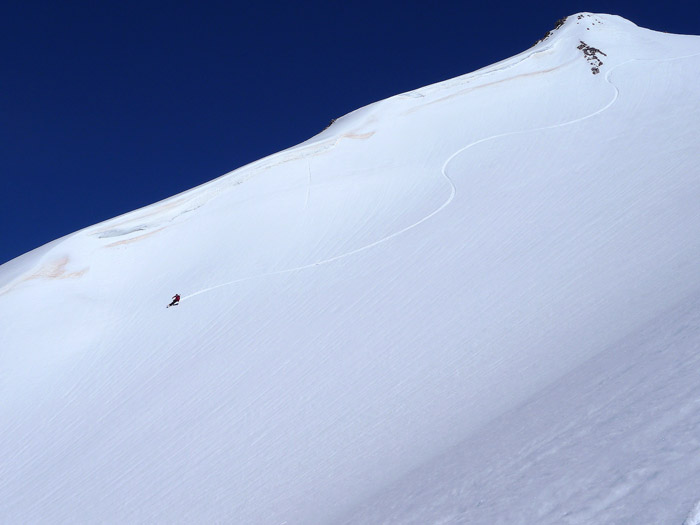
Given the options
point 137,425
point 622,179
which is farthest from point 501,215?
point 137,425

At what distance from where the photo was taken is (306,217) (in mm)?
12922

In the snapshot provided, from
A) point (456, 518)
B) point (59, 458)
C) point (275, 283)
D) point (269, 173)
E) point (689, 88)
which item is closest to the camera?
point (456, 518)

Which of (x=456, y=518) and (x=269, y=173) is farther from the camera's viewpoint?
(x=269, y=173)

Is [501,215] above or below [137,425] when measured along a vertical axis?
above

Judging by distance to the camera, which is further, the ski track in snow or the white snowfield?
the ski track in snow

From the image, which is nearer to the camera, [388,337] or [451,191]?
[388,337]

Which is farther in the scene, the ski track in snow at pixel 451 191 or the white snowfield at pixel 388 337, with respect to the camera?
the ski track in snow at pixel 451 191

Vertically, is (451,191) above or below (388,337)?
above

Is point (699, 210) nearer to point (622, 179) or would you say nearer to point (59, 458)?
point (622, 179)

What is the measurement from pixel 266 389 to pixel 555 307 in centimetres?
358

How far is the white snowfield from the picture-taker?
3.95 meters

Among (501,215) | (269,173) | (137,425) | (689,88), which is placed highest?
(269,173)

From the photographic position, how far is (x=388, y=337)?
7.87 meters

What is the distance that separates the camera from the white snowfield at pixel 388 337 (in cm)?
395
